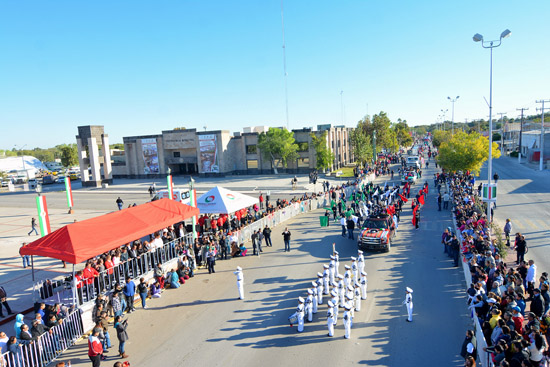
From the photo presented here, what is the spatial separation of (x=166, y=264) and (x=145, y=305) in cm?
269

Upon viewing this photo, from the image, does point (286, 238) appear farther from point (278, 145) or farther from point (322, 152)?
point (278, 145)

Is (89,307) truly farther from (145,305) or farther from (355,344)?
(355,344)

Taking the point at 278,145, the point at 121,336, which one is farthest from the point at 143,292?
the point at 278,145

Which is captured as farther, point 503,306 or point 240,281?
point 240,281

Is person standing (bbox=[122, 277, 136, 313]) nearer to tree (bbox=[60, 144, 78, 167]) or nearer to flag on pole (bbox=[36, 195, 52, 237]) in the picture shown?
flag on pole (bbox=[36, 195, 52, 237])

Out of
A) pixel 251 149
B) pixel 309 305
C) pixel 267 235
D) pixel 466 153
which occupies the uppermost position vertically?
pixel 251 149

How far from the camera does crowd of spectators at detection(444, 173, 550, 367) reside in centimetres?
734

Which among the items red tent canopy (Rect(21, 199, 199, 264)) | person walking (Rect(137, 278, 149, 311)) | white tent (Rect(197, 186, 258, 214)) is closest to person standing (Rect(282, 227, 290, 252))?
white tent (Rect(197, 186, 258, 214))

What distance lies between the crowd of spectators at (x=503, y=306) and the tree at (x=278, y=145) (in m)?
41.8

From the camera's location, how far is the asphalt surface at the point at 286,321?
9.38m

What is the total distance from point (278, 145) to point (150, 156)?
2426 centimetres

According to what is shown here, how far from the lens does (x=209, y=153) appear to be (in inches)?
2371

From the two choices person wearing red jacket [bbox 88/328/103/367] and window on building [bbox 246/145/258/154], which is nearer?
person wearing red jacket [bbox 88/328/103/367]

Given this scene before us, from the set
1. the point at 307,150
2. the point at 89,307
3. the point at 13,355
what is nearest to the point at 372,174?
the point at 307,150
